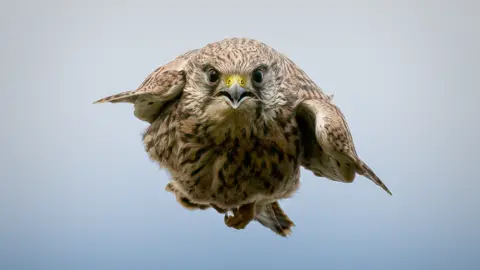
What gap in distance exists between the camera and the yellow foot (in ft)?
17.1

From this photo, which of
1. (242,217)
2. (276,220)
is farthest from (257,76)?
(276,220)

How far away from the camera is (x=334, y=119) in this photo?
4398 mm

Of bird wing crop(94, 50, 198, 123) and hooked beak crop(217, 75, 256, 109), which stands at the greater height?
bird wing crop(94, 50, 198, 123)

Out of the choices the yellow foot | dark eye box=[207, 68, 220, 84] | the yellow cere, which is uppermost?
dark eye box=[207, 68, 220, 84]

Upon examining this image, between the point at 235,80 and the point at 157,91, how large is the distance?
79 cm

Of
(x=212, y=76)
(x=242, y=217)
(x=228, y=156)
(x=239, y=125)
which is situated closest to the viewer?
(x=212, y=76)

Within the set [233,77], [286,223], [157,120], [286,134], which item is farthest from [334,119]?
[286,223]

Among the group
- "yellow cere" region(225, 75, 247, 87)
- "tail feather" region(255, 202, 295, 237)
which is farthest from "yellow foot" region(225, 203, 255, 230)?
"yellow cere" region(225, 75, 247, 87)

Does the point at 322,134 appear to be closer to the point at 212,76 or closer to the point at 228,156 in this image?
the point at 228,156

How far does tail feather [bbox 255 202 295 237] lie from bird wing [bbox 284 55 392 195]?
1.06 m

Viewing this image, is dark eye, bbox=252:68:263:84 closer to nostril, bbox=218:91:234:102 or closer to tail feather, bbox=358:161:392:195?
nostril, bbox=218:91:234:102

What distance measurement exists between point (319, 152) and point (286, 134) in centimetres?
46

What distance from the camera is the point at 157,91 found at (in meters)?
4.54

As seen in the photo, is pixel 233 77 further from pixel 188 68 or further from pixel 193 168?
pixel 193 168
